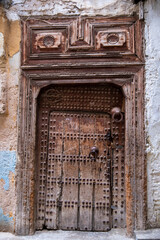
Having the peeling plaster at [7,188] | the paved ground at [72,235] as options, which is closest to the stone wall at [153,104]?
the paved ground at [72,235]

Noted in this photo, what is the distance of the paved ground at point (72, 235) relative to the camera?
253cm

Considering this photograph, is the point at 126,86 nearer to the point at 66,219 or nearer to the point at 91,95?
the point at 91,95

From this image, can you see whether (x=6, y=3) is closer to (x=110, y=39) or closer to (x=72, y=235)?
(x=110, y=39)

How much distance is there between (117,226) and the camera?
2.70m

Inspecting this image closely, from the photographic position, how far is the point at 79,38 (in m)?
2.70

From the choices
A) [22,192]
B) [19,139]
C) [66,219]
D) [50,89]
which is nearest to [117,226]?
[66,219]

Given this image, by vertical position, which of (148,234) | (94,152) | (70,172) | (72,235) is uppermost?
(94,152)

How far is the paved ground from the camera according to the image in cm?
253

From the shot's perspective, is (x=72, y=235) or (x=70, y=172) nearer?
(x=72, y=235)

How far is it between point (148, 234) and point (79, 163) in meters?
1.04

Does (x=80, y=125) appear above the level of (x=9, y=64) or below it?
below

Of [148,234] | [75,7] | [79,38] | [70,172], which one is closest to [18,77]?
[79,38]

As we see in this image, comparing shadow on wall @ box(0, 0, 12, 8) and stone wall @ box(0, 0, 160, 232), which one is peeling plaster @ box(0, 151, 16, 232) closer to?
stone wall @ box(0, 0, 160, 232)

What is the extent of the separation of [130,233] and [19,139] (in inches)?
63.4
